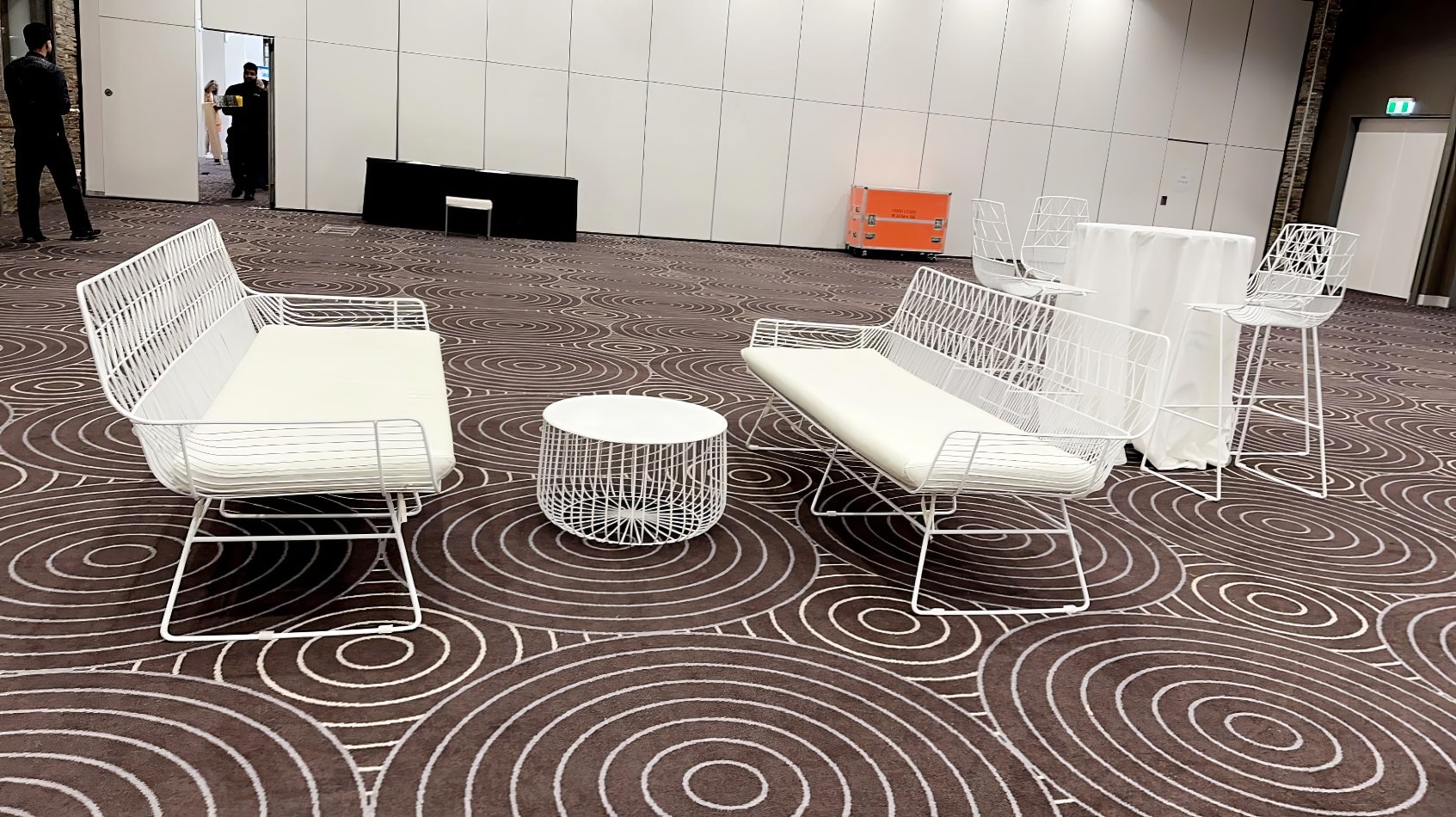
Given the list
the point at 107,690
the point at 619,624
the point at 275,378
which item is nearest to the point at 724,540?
the point at 619,624

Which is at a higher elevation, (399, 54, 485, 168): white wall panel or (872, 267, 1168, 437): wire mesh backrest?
(399, 54, 485, 168): white wall panel

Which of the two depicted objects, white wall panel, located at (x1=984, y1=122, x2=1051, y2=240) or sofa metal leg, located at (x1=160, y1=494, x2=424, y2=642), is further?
white wall panel, located at (x1=984, y1=122, x2=1051, y2=240)

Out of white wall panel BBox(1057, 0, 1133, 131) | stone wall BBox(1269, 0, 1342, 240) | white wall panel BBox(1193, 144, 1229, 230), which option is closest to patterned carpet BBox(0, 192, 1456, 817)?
white wall panel BBox(1057, 0, 1133, 131)

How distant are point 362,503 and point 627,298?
16.2ft

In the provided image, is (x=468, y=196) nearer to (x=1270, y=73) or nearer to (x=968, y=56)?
(x=968, y=56)

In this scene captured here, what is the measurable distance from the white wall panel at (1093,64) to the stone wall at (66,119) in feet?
39.6

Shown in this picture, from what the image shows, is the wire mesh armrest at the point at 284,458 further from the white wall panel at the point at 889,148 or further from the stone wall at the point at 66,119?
the white wall panel at the point at 889,148

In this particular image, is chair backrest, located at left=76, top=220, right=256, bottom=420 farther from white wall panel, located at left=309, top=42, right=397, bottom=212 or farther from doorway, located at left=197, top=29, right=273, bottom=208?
doorway, located at left=197, top=29, right=273, bottom=208

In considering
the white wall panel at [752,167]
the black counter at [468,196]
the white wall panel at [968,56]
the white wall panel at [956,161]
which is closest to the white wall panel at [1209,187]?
the white wall panel at [956,161]

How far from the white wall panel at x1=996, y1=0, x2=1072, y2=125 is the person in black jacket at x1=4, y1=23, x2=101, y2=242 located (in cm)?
1090

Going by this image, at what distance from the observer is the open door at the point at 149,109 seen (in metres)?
11.3

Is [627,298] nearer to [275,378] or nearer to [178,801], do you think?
[275,378]

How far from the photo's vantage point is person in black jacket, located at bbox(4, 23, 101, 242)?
7.41 m

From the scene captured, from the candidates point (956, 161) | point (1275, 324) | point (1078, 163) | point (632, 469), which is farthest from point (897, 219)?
point (632, 469)
